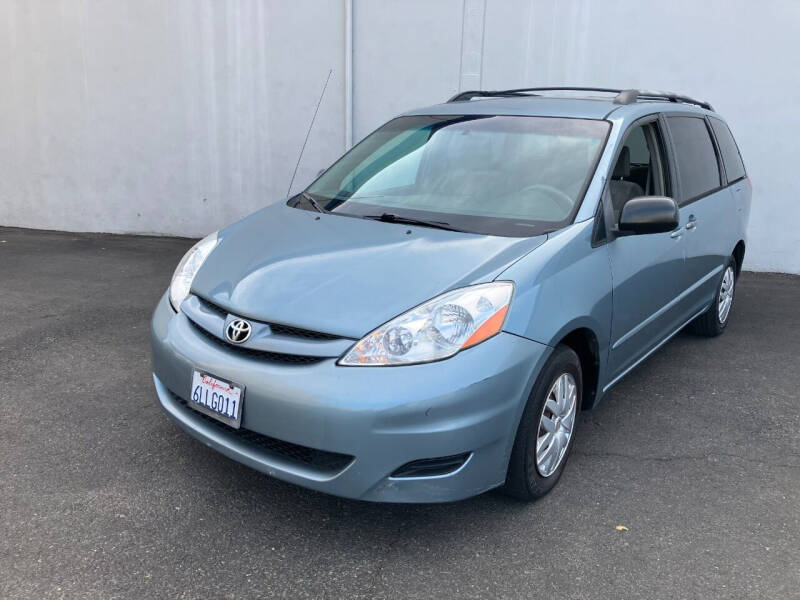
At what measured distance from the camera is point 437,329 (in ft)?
Result: 8.25

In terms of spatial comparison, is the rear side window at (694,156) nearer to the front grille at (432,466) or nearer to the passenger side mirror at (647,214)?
the passenger side mirror at (647,214)

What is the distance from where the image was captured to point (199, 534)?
8.69 ft

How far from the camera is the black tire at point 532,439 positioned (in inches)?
106

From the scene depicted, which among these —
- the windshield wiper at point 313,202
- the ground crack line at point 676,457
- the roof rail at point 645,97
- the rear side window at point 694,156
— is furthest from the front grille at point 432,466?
the rear side window at point 694,156

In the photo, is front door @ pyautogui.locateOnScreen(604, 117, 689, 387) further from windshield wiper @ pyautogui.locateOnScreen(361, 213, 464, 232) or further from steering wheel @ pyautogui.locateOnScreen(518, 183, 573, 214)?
windshield wiper @ pyautogui.locateOnScreen(361, 213, 464, 232)

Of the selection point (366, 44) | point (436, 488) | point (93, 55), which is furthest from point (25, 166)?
point (436, 488)

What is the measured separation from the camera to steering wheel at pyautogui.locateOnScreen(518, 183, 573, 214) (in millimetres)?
3193

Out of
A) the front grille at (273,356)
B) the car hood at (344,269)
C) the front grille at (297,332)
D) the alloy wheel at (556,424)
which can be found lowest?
the alloy wheel at (556,424)

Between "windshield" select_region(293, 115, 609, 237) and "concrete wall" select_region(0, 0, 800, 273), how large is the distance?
3.76 metres

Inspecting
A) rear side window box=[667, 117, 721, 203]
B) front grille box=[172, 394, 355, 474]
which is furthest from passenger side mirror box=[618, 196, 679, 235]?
front grille box=[172, 394, 355, 474]

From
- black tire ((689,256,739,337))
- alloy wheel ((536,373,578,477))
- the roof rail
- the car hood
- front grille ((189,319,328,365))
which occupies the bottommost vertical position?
black tire ((689,256,739,337))

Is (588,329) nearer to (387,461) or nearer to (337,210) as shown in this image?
(387,461)

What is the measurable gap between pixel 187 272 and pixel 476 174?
1465 millimetres

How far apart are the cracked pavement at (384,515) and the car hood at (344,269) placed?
805 millimetres
